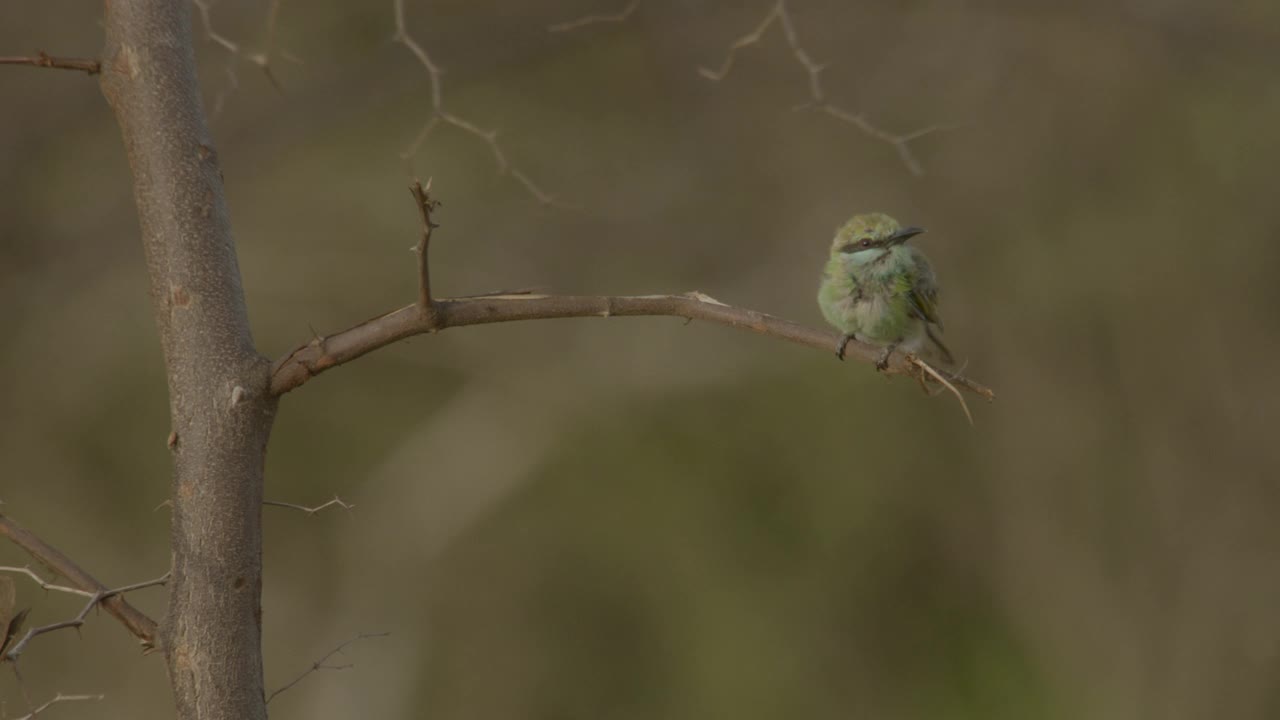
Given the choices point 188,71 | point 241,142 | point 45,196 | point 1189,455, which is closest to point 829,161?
point 1189,455

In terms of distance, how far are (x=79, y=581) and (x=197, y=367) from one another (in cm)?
34

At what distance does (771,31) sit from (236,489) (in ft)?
21.0

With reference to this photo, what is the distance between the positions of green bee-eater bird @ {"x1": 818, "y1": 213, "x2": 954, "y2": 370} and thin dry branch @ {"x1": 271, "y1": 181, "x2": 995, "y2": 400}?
1.74 m

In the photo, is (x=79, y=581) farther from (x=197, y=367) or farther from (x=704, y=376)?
(x=704, y=376)

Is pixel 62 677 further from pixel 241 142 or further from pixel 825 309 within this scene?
pixel 825 309

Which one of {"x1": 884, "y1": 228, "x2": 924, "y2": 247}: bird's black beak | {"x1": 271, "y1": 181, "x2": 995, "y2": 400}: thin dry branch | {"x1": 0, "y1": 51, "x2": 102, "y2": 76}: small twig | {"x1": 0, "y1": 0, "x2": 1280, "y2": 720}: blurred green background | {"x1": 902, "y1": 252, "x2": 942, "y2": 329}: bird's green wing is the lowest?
{"x1": 0, "y1": 0, "x2": 1280, "y2": 720}: blurred green background

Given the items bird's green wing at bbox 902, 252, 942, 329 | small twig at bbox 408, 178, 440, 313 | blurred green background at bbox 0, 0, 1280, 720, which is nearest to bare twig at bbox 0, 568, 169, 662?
small twig at bbox 408, 178, 440, 313

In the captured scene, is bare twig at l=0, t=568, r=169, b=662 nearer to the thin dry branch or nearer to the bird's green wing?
the thin dry branch

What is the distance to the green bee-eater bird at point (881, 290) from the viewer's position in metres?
3.66

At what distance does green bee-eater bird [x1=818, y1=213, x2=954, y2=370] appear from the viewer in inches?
144

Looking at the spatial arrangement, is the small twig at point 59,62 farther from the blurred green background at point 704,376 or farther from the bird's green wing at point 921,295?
the blurred green background at point 704,376

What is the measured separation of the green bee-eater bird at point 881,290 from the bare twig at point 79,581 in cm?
220

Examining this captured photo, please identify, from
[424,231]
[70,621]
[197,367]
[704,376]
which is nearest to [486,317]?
[424,231]

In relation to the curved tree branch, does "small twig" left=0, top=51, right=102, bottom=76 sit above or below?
above
